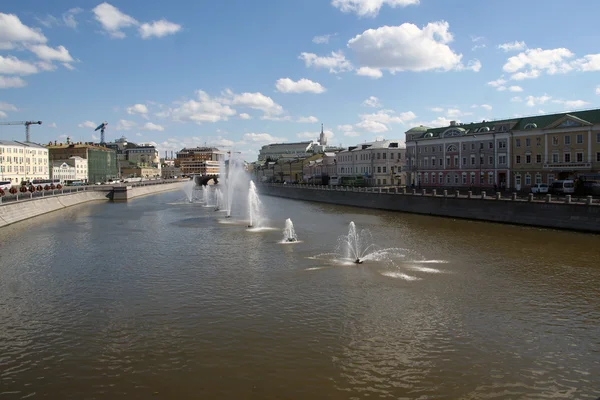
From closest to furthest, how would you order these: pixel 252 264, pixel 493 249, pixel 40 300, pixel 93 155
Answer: pixel 40 300
pixel 252 264
pixel 493 249
pixel 93 155

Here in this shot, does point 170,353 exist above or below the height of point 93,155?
below

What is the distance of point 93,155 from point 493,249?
5758 inches

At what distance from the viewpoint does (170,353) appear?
14930 mm

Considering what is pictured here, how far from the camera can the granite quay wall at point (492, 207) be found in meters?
39.3

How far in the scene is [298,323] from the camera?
57.5 feet

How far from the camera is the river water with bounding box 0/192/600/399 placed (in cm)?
1306

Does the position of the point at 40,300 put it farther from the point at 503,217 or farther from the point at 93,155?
the point at 93,155

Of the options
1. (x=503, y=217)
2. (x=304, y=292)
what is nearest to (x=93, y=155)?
(x=503, y=217)

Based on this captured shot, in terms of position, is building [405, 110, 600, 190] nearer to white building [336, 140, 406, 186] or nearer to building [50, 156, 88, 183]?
white building [336, 140, 406, 186]

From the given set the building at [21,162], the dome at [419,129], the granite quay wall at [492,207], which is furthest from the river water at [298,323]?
the building at [21,162]

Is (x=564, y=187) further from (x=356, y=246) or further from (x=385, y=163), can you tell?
(x=385, y=163)

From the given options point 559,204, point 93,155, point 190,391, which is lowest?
point 190,391

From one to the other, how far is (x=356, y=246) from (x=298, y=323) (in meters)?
14.8

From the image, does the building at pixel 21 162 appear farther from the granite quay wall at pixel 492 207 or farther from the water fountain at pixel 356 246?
the water fountain at pixel 356 246
